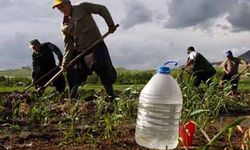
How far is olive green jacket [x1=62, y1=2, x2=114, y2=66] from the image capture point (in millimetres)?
9852

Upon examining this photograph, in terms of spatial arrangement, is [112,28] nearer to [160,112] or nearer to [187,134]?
[160,112]

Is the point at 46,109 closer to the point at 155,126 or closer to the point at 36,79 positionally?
the point at 155,126

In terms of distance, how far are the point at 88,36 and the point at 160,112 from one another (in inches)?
212

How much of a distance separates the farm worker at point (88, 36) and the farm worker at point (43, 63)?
2.33 meters

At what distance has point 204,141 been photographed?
197 inches

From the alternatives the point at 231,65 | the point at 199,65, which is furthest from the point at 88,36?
the point at 231,65

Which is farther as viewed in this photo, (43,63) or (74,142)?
(43,63)

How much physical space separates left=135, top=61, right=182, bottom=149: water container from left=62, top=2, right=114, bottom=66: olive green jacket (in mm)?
5048

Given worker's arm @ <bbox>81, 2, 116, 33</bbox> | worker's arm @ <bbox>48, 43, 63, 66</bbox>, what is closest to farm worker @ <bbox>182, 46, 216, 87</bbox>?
worker's arm @ <bbox>48, 43, 63, 66</bbox>

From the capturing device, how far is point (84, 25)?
9.98m

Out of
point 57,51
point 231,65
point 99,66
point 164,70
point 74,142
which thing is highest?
point 231,65

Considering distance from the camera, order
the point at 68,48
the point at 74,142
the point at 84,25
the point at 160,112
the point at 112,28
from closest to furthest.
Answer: the point at 160,112 < the point at 74,142 < the point at 112,28 < the point at 84,25 < the point at 68,48

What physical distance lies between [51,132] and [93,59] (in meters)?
4.20

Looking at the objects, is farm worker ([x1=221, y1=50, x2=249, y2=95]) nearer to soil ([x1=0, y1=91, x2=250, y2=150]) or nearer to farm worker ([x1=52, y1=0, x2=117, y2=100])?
farm worker ([x1=52, y1=0, x2=117, y2=100])
